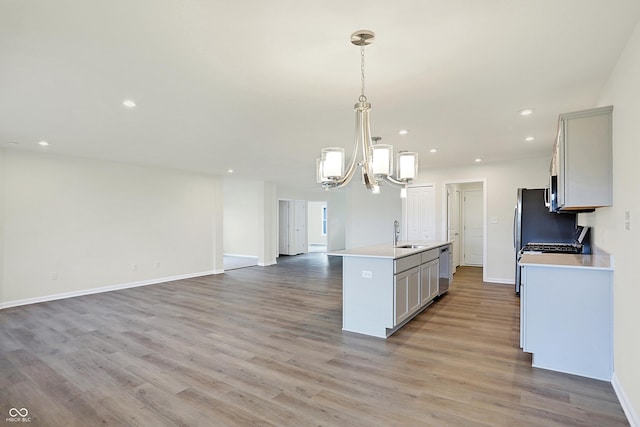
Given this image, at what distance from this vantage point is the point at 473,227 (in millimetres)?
9531

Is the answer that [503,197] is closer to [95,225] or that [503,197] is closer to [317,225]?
[95,225]

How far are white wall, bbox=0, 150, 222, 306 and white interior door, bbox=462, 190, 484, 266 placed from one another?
7.03m

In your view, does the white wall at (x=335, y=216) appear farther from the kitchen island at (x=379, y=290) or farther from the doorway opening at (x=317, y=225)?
the kitchen island at (x=379, y=290)

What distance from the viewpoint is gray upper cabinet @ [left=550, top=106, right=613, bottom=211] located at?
8.64ft

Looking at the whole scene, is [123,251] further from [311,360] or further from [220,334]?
[311,360]

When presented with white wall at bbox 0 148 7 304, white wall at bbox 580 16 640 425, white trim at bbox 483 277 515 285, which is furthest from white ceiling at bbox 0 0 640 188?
white trim at bbox 483 277 515 285

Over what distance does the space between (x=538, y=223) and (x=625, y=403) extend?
12.2 ft

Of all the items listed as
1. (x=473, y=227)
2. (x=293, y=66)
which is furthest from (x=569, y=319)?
(x=473, y=227)

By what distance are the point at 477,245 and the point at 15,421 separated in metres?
9.74

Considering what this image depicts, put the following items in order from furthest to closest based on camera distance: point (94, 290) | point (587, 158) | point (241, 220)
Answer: point (241, 220), point (94, 290), point (587, 158)

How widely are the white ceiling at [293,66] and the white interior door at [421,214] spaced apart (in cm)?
304

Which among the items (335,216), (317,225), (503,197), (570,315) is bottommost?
(570,315)

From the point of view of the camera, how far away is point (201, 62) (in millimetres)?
2508

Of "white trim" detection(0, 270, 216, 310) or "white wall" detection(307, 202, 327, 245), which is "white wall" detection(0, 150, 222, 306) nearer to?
"white trim" detection(0, 270, 216, 310)
